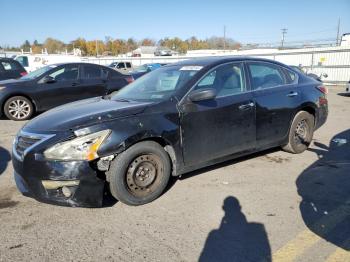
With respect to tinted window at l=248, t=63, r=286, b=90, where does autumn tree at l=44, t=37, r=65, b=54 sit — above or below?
above

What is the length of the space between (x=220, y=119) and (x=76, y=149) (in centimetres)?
191

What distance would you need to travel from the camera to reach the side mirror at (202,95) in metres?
4.20

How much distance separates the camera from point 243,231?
10.9 feet

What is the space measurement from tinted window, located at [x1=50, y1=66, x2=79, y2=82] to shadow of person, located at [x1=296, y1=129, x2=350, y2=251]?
23.0 ft

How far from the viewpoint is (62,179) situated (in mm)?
3521

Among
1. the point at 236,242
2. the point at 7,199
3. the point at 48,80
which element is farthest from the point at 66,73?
the point at 236,242

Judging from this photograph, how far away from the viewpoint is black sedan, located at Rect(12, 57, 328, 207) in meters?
3.57

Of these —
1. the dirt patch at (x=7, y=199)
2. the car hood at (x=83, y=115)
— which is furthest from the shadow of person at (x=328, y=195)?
the dirt patch at (x=7, y=199)

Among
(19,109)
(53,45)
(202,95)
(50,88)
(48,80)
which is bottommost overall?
(19,109)

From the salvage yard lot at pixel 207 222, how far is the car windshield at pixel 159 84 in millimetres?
1237

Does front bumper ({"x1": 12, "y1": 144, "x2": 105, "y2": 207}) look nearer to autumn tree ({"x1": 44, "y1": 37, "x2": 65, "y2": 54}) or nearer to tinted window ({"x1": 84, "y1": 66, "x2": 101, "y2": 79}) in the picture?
tinted window ({"x1": 84, "y1": 66, "x2": 101, "y2": 79})

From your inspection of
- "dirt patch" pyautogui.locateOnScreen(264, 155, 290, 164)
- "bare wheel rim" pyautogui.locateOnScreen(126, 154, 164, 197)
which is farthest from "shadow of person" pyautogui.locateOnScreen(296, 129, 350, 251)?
"bare wheel rim" pyautogui.locateOnScreen(126, 154, 164, 197)

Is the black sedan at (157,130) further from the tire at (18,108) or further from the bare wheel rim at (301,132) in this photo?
the tire at (18,108)

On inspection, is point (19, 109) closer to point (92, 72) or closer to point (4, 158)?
point (92, 72)
